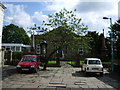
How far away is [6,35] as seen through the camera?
7631 centimetres

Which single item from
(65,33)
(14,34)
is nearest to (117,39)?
(65,33)

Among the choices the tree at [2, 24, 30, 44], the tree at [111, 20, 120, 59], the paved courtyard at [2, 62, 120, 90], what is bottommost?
the paved courtyard at [2, 62, 120, 90]

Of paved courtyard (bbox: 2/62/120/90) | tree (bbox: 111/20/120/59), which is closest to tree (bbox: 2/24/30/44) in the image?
tree (bbox: 111/20/120/59)

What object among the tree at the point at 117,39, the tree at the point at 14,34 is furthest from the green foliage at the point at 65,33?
the tree at the point at 14,34

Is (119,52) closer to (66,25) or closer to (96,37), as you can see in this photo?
(66,25)

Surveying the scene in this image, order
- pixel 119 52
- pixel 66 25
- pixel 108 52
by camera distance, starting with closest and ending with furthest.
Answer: pixel 66 25
pixel 119 52
pixel 108 52

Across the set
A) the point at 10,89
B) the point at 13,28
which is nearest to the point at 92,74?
the point at 10,89

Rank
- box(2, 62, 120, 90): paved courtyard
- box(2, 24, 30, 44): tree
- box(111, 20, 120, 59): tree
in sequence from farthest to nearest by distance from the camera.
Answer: box(2, 24, 30, 44): tree < box(111, 20, 120, 59): tree < box(2, 62, 120, 90): paved courtyard

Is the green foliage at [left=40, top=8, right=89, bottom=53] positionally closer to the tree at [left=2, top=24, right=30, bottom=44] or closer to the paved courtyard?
the paved courtyard

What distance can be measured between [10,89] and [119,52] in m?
18.0

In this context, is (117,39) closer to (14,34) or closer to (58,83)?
(58,83)

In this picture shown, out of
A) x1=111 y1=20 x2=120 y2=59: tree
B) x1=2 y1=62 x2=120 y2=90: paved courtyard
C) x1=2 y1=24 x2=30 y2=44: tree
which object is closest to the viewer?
x1=2 y1=62 x2=120 y2=90: paved courtyard

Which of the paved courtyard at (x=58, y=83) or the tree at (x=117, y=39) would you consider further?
the tree at (x=117, y=39)

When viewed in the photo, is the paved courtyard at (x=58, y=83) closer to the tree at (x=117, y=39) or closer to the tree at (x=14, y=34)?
the tree at (x=117, y=39)
